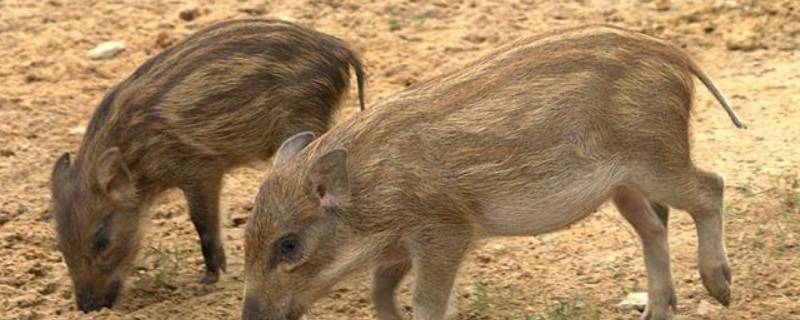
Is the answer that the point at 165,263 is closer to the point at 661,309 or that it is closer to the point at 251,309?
the point at 251,309

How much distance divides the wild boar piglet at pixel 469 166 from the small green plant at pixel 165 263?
1470 mm

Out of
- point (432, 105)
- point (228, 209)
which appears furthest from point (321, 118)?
point (432, 105)

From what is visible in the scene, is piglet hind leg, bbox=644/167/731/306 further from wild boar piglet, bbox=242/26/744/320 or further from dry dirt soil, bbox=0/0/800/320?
dry dirt soil, bbox=0/0/800/320

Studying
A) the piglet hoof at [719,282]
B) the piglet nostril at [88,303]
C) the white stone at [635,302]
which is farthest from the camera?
the piglet nostril at [88,303]

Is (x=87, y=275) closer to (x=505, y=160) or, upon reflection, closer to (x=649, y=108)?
(x=505, y=160)

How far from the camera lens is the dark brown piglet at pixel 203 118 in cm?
737

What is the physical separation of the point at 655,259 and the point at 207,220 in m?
2.04

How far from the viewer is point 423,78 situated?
961 centimetres

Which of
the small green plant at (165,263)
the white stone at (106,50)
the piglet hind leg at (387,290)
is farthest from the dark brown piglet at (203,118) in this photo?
the white stone at (106,50)

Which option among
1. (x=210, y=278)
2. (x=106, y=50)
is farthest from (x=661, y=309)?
(x=106, y=50)

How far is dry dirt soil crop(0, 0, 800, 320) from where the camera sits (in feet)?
23.3

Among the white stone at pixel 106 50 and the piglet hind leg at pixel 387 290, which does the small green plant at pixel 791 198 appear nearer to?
the piglet hind leg at pixel 387 290

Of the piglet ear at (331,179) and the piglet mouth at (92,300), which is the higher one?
the piglet ear at (331,179)

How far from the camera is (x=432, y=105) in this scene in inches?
240
